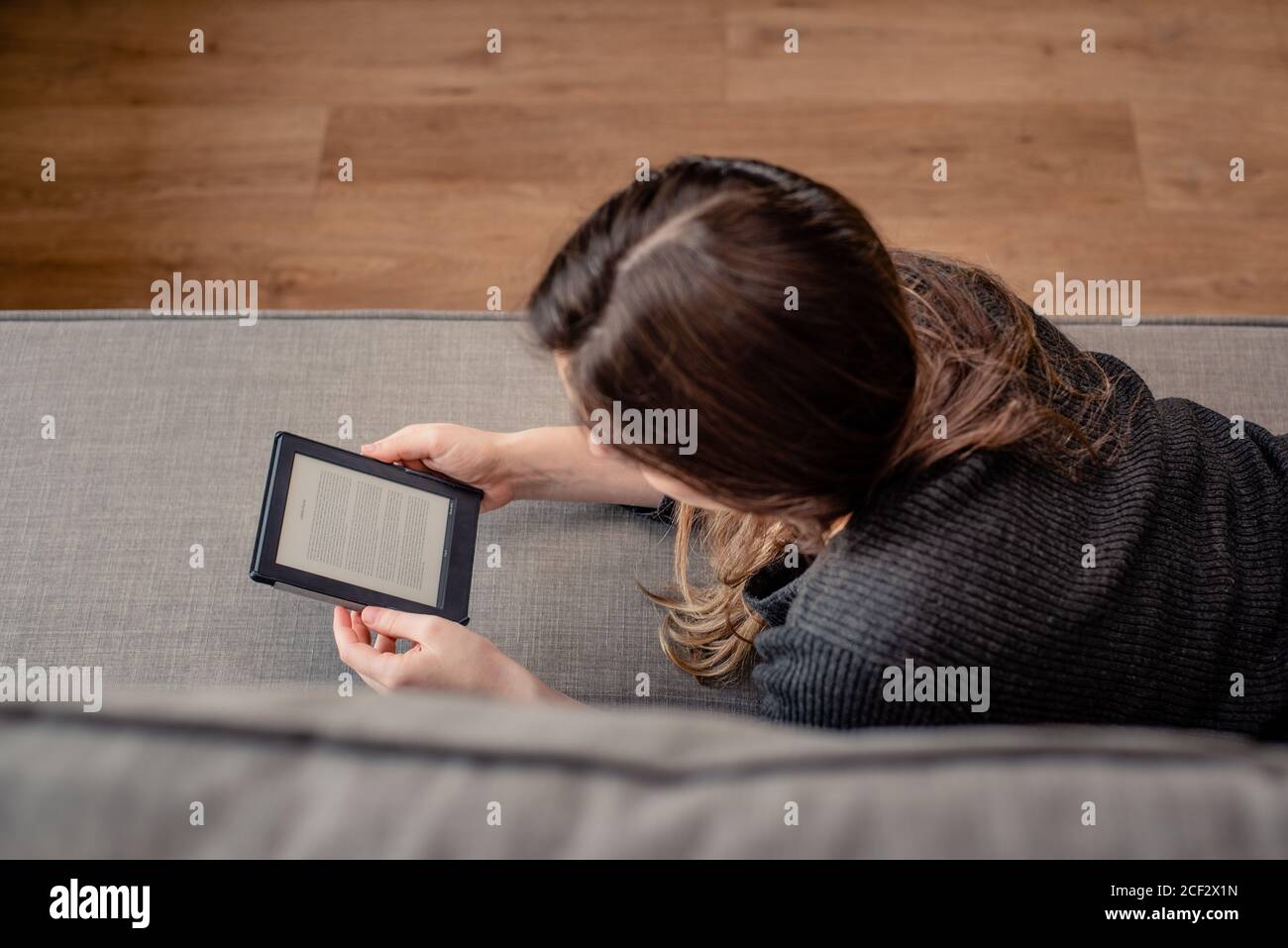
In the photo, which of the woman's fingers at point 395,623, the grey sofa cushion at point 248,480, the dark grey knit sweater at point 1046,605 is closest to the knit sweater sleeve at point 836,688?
the dark grey knit sweater at point 1046,605

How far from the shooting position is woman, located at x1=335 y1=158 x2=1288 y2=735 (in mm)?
617

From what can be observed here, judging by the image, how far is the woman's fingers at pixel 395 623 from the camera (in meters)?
0.82

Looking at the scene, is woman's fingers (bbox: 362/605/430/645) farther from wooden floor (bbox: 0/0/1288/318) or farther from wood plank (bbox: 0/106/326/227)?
wood plank (bbox: 0/106/326/227)

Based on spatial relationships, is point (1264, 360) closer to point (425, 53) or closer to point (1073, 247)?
point (1073, 247)

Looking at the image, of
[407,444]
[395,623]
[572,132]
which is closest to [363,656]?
[395,623]

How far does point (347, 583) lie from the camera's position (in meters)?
0.85

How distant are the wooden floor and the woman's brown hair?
84cm

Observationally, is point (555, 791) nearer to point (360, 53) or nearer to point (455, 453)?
point (455, 453)

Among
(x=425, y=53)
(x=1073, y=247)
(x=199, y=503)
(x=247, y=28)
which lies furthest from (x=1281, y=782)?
(x=247, y=28)

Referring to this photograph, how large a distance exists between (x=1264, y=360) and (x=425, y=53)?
1.34 m

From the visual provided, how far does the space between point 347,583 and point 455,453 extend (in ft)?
0.53

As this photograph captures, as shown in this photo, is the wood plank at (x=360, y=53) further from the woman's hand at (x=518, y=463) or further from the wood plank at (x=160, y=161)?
the woman's hand at (x=518, y=463)

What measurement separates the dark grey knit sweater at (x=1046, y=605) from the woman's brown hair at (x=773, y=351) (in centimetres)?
4
